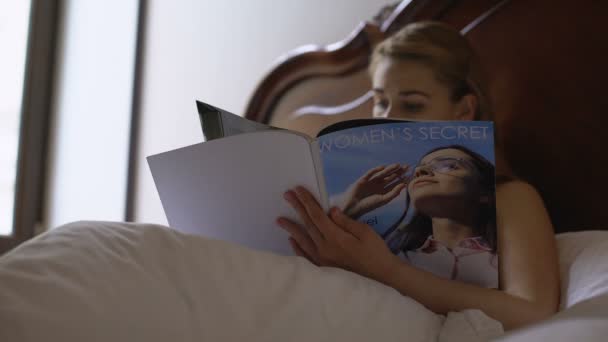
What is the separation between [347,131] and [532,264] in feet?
1.03

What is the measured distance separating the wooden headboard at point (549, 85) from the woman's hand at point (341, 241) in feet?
1.92

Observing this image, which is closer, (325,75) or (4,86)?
(325,75)

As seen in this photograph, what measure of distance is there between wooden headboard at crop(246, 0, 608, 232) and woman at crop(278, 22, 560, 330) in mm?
98

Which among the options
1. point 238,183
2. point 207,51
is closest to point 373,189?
point 238,183

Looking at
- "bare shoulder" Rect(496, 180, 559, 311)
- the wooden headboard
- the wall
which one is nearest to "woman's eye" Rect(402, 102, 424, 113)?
the wooden headboard

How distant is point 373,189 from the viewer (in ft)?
2.44

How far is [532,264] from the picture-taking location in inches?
32.1

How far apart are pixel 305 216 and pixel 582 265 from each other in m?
0.38

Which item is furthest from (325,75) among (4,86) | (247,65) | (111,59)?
(4,86)

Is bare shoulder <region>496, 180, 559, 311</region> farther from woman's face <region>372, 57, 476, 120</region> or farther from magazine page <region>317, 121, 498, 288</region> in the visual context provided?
woman's face <region>372, 57, 476, 120</region>

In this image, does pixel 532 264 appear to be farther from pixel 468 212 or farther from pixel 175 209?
pixel 175 209

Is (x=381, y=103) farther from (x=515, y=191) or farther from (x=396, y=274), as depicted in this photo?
(x=396, y=274)

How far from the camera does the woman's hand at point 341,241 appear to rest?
709 millimetres

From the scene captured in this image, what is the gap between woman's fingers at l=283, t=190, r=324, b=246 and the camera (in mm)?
721
